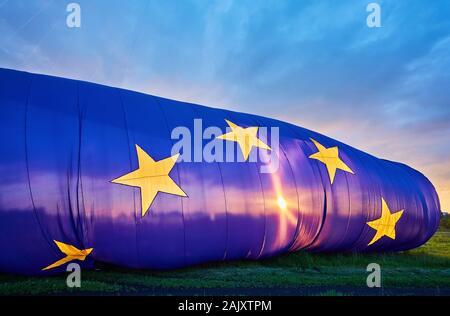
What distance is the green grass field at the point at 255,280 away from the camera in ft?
15.0

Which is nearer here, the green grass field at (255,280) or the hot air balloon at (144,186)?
the green grass field at (255,280)

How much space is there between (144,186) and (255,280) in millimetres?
1997

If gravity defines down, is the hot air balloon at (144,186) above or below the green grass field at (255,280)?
above

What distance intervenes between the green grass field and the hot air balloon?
0.67 feet

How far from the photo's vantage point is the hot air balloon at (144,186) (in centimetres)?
481

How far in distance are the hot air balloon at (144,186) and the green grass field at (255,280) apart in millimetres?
205

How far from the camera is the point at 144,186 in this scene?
5.36 m

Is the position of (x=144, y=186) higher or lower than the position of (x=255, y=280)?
higher

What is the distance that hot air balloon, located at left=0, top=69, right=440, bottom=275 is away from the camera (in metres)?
4.81

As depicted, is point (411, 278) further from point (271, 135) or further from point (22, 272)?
point (22, 272)

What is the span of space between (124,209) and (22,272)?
1423mm
